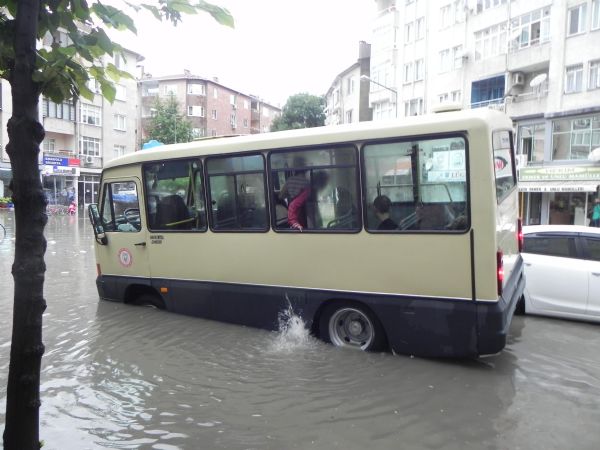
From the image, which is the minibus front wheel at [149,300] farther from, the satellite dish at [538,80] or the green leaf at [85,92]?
the satellite dish at [538,80]

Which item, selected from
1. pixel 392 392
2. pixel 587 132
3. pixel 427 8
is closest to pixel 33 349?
pixel 392 392

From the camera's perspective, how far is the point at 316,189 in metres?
5.74

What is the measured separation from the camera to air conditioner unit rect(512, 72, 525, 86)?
2838 cm

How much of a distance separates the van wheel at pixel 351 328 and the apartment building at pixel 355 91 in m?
42.4

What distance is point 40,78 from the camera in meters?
2.66

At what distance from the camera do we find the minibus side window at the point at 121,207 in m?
7.38

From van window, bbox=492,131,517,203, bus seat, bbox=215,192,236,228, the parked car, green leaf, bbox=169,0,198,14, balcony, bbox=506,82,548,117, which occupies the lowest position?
the parked car

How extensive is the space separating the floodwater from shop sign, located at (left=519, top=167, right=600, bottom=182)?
19587 mm

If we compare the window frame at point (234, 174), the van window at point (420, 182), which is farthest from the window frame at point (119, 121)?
the van window at point (420, 182)

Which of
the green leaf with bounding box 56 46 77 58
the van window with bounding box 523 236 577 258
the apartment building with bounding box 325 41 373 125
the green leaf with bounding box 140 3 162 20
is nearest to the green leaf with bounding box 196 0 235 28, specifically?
the green leaf with bounding box 140 3 162 20

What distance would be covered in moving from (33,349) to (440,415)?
3171 mm

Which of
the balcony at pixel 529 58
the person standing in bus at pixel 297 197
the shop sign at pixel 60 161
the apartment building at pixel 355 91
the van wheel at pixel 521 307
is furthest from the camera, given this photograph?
the apartment building at pixel 355 91

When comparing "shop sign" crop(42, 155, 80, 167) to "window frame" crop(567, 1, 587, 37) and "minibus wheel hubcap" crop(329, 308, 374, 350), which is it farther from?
"minibus wheel hubcap" crop(329, 308, 374, 350)

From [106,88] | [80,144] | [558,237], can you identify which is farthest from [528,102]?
[80,144]
